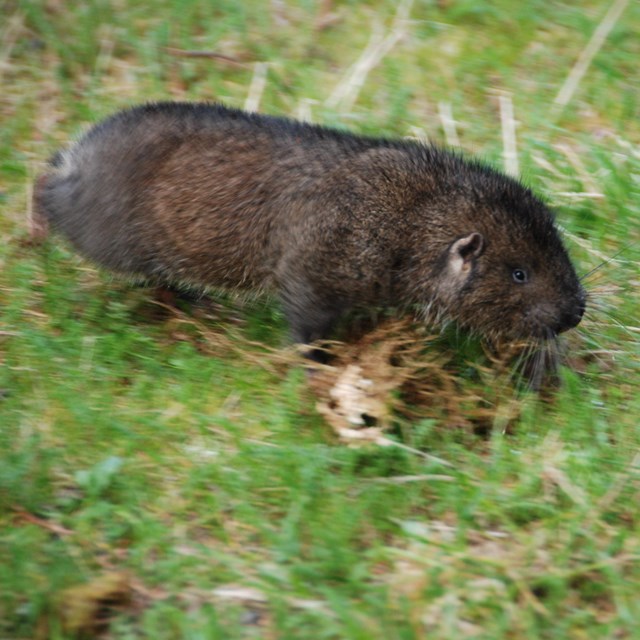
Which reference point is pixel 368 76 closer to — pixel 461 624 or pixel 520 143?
pixel 520 143

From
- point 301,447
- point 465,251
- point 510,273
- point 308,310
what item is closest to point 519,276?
point 510,273

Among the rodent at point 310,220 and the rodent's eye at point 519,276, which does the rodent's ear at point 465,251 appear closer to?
the rodent at point 310,220

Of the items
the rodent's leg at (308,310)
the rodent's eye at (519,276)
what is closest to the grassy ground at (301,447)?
the rodent's leg at (308,310)

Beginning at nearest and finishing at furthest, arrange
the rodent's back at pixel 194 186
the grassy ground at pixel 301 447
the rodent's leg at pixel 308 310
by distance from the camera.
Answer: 1. the grassy ground at pixel 301 447
2. the rodent's leg at pixel 308 310
3. the rodent's back at pixel 194 186

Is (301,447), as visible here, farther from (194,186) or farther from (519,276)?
(194,186)

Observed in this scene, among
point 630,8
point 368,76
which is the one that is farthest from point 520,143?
point 630,8

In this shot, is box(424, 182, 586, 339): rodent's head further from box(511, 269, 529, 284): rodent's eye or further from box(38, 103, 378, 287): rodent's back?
box(38, 103, 378, 287): rodent's back

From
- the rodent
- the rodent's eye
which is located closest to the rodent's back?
the rodent
